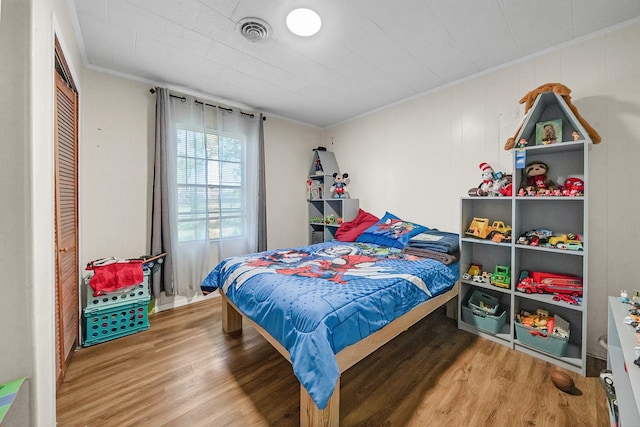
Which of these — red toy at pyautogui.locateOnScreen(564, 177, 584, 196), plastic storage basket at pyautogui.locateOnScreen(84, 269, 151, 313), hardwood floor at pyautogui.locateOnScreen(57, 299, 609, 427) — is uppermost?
red toy at pyautogui.locateOnScreen(564, 177, 584, 196)

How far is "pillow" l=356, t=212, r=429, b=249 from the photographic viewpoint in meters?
2.78

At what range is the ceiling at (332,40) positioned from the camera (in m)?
1.65

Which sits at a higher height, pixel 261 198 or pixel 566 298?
pixel 261 198

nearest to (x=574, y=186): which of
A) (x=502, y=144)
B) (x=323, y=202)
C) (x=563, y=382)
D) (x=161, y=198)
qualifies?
(x=502, y=144)

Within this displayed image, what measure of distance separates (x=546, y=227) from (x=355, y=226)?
77.1 inches

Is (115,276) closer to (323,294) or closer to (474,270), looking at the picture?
(323,294)

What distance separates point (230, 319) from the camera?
2264 millimetres

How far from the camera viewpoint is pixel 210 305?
291cm

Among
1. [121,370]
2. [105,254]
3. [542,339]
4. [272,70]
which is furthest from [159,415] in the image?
[272,70]

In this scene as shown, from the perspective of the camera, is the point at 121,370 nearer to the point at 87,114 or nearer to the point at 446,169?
the point at 87,114

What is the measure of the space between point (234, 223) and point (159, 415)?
2173 mm

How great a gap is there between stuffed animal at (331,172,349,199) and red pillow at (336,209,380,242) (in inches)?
16.9

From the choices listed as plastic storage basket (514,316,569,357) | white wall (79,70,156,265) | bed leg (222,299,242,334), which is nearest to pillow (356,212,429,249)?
plastic storage basket (514,316,569,357)

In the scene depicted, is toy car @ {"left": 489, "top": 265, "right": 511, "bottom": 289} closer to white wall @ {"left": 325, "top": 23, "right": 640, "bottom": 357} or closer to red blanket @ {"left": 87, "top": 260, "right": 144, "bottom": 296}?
white wall @ {"left": 325, "top": 23, "right": 640, "bottom": 357}
